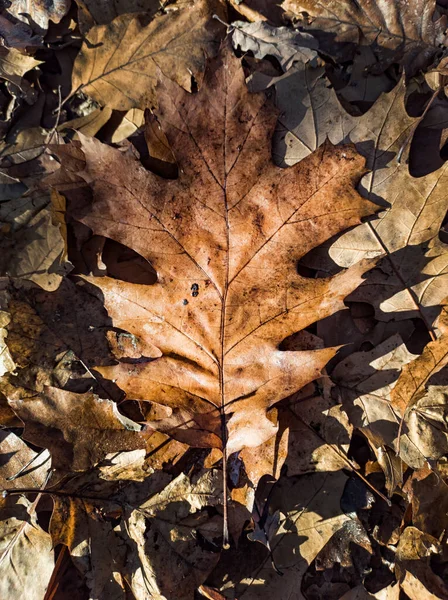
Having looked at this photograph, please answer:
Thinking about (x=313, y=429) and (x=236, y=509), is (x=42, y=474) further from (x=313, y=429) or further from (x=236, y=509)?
(x=313, y=429)

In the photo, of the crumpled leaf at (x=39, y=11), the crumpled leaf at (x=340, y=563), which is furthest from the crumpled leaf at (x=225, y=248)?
the crumpled leaf at (x=39, y=11)

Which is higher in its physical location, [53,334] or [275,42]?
[275,42]

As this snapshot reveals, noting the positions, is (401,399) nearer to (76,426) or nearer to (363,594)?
(363,594)

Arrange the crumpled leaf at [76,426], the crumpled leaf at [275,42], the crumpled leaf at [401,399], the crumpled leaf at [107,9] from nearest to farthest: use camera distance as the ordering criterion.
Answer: the crumpled leaf at [401,399], the crumpled leaf at [76,426], the crumpled leaf at [275,42], the crumpled leaf at [107,9]

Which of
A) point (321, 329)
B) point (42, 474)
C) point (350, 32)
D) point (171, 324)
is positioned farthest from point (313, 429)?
point (350, 32)

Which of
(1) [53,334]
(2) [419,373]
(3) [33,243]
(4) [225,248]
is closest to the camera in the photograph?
(4) [225,248]

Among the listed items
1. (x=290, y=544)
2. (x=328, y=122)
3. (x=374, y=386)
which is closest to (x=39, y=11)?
(x=328, y=122)

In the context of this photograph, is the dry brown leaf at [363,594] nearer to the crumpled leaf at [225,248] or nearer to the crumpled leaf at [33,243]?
the crumpled leaf at [225,248]
